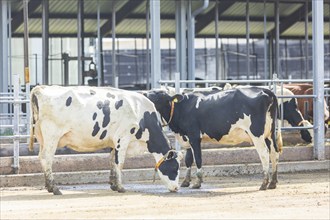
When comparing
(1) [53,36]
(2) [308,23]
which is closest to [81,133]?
(1) [53,36]

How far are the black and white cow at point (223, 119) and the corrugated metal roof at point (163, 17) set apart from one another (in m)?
12.6

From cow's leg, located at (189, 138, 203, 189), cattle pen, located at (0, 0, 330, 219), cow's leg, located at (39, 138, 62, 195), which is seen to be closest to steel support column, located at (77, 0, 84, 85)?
cattle pen, located at (0, 0, 330, 219)

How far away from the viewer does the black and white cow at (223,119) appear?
47.5 feet

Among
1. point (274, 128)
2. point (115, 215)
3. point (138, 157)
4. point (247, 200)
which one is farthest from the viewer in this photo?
point (138, 157)

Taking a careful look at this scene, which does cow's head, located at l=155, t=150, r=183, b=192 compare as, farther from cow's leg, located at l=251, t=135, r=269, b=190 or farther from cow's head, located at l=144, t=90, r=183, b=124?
cow's leg, located at l=251, t=135, r=269, b=190

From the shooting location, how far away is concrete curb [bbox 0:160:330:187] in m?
15.0

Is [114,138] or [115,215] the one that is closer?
[115,215]

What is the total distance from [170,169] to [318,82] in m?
5.41

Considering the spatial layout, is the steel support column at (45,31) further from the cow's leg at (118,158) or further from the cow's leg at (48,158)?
the cow's leg at (48,158)

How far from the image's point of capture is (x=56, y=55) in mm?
32531

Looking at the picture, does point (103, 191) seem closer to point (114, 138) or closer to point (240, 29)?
point (114, 138)

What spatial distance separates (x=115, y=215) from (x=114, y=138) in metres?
3.28

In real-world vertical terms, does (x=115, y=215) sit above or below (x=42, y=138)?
below

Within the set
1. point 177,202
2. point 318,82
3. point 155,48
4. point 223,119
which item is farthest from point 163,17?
point 177,202
